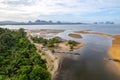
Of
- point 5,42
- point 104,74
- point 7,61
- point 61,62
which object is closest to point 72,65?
point 61,62

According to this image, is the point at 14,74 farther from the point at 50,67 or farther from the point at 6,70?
the point at 50,67

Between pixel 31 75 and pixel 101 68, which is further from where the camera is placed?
pixel 101 68

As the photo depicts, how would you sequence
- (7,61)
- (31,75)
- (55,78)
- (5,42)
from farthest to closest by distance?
(5,42)
(7,61)
(55,78)
(31,75)

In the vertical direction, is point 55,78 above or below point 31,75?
below

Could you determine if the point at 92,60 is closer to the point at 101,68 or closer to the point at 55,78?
the point at 101,68

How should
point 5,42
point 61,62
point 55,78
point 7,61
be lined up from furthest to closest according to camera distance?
point 5,42
point 61,62
point 7,61
point 55,78

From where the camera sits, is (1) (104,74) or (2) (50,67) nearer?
(1) (104,74)

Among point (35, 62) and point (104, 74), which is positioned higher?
point (35, 62)

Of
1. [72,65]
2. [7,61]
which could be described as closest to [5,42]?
[7,61]

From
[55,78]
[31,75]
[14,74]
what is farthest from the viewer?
[55,78]
